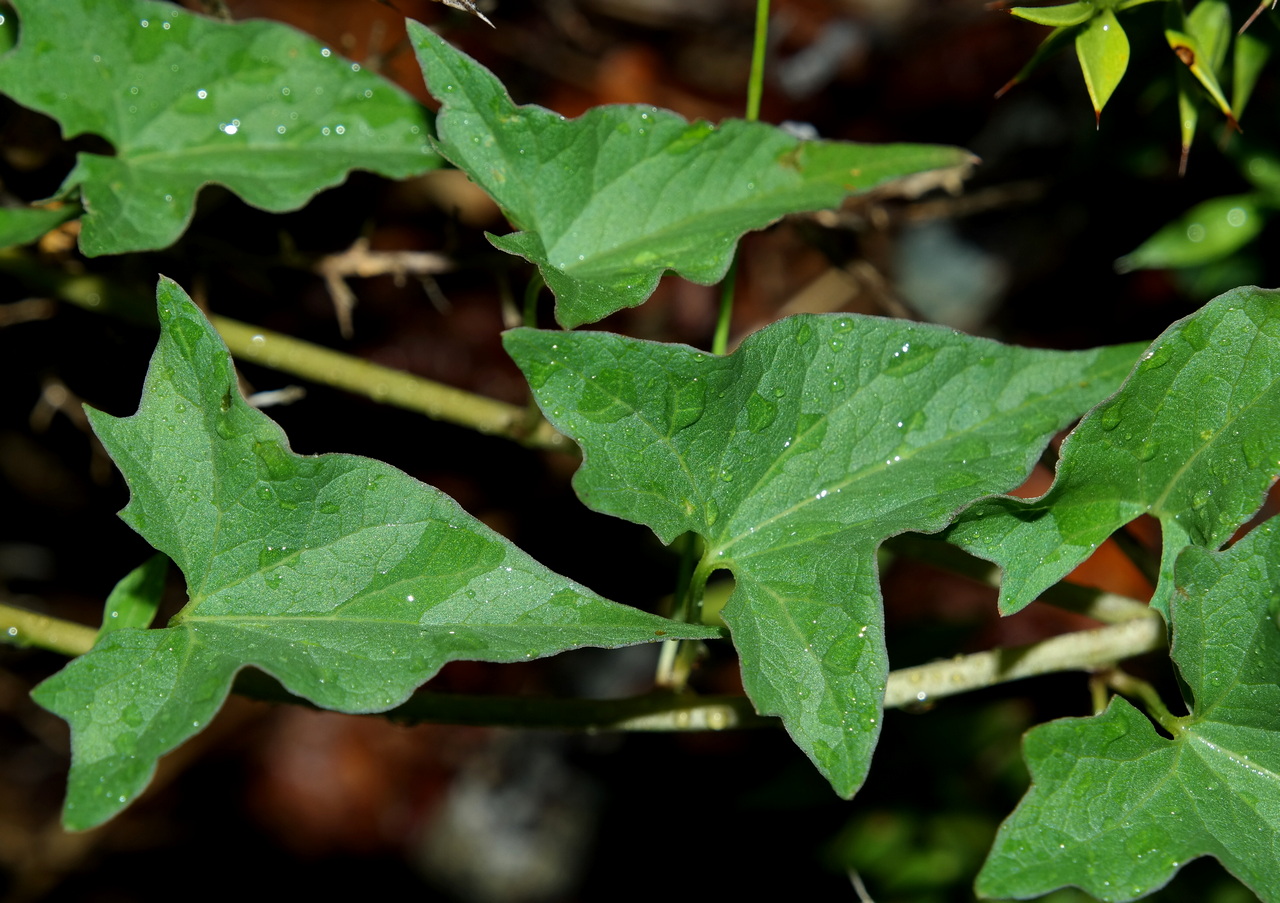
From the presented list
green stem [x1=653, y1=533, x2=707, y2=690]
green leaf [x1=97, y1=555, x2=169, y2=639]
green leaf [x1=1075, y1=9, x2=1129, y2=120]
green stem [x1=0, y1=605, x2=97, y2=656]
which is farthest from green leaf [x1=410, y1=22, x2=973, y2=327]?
green stem [x1=0, y1=605, x2=97, y2=656]

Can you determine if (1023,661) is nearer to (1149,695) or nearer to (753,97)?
(1149,695)

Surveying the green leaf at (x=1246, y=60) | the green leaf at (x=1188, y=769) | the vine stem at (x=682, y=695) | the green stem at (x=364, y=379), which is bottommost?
the vine stem at (x=682, y=695)

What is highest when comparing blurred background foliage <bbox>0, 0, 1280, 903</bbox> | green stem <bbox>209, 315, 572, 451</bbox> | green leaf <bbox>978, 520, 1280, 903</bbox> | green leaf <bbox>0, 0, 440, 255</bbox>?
green leaf <bbox>0, 0, 440, 255</bbox>

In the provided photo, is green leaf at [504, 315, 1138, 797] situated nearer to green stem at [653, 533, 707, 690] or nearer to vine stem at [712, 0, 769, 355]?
green stem at [653, 533, 707, 690]

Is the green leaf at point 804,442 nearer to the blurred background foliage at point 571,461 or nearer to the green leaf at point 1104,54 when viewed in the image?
the green leaf at point 1104,54

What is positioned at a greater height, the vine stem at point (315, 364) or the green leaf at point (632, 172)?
the green leaf at point (632, 172)

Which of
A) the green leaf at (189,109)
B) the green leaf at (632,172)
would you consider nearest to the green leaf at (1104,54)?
the green leaf at (632,172)

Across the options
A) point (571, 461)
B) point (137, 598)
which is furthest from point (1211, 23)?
point (571, 461)

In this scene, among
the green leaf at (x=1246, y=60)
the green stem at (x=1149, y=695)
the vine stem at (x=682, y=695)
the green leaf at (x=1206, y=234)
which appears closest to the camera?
the green stem at (x=1149, y=695)
